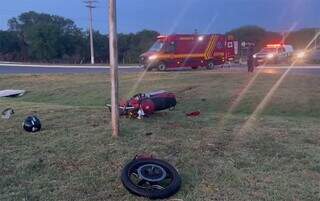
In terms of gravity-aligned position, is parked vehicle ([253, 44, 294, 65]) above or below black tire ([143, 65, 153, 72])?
above

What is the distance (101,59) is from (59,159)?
5847 centimetres

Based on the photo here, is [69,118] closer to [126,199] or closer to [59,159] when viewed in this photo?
[59,159]

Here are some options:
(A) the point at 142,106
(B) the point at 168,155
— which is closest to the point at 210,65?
(A) the point at 142,106

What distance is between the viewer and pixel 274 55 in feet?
134

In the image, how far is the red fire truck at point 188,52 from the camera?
105 feet

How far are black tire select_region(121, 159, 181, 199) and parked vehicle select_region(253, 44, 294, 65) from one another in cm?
3480

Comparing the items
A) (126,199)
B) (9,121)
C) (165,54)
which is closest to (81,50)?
(165,54)

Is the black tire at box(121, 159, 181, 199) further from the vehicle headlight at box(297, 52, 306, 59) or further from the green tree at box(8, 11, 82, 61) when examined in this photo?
the green tree at box(8, 11, 82, 61)

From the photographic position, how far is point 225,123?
8.52 metres

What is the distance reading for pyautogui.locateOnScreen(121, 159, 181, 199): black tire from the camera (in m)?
4.91

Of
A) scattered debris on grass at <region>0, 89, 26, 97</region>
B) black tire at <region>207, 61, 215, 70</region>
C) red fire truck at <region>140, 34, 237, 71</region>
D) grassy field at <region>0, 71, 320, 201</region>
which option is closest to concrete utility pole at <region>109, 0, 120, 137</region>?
grassy field at <region>0, 71, 320, 201</region>

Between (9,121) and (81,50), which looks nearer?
(9,121)

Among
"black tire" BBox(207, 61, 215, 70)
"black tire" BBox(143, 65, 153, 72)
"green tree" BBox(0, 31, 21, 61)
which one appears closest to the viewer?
"black tire" BBox(143, 65, 153, 72)

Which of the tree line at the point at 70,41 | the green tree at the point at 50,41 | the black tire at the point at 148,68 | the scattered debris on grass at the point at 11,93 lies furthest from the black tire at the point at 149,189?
the green tree at the point at 50,41
